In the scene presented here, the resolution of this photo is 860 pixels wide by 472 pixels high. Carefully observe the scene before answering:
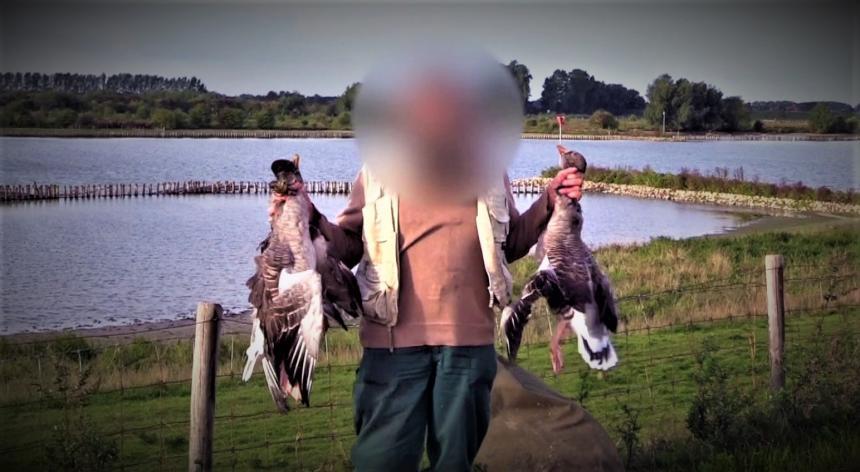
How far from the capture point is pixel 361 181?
349 centimetres

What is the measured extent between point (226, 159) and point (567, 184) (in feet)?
147

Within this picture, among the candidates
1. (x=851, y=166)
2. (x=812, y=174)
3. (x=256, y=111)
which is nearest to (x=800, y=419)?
(x=256, y=111)

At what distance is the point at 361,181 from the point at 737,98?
52695 mm

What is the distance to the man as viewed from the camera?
3.35 meters

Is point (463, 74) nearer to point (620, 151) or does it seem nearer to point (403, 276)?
point (403, 276)

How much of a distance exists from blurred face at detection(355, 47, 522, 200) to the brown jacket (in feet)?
0.26

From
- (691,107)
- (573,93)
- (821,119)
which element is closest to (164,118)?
(691,107)

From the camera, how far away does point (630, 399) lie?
8227 mm

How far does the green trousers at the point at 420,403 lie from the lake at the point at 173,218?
9677mm

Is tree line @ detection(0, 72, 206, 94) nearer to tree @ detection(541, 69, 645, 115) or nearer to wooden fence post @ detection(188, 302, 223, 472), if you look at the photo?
tree @ detection(541, 69, 645, 115)

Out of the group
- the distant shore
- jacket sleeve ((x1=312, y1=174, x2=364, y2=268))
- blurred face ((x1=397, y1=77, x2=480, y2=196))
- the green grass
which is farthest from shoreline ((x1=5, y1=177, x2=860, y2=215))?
blurred face ((x1=397, y1=77, x2=480, y2=196))

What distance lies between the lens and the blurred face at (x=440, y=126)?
334 centimetres

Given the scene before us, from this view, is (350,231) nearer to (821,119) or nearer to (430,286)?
(430,286)

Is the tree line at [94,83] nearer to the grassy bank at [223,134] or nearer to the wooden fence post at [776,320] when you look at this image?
the grassy bank at [223,134]
